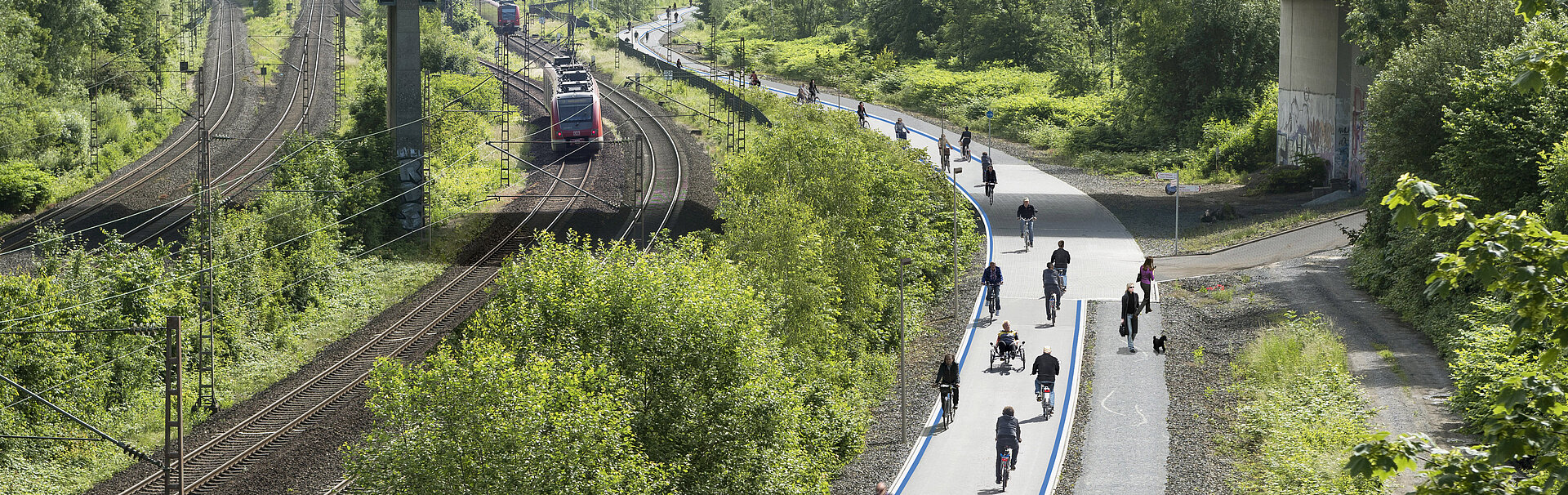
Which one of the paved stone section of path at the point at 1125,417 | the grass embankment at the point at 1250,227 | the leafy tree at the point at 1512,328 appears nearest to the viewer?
the leafy tree at the point at 1512,328

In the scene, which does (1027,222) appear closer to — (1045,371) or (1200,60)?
(1045,371)

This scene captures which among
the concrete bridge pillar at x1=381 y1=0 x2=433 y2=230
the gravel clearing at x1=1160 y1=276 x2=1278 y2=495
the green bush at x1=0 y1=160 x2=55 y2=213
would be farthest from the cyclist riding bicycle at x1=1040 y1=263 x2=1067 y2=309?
the green bush at x1=0 y1=160 x2=55 y2=213

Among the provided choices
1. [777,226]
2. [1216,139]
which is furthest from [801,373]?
[1216,139]

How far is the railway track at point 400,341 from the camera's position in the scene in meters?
28.2

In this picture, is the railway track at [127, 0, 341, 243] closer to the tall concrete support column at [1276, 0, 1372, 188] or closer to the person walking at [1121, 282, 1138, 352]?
the person walking at [1121, 282, 1138, 352]

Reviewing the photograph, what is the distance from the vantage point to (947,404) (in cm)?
2689

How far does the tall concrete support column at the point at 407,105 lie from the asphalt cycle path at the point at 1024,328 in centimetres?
1898

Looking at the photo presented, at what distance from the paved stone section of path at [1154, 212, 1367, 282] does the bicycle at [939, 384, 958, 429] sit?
13.3 m

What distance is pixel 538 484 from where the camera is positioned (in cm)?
1594

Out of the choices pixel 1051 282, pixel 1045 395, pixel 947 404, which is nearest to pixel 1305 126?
pixel 1051 282

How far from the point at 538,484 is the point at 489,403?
1.11m

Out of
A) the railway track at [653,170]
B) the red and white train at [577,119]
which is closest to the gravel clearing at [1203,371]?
the railway track at [653,170]

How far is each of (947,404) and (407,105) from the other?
2727 centimetres

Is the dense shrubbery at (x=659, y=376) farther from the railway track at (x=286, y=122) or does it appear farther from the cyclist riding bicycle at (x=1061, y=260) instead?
the railway track at (x=286, y=122)
